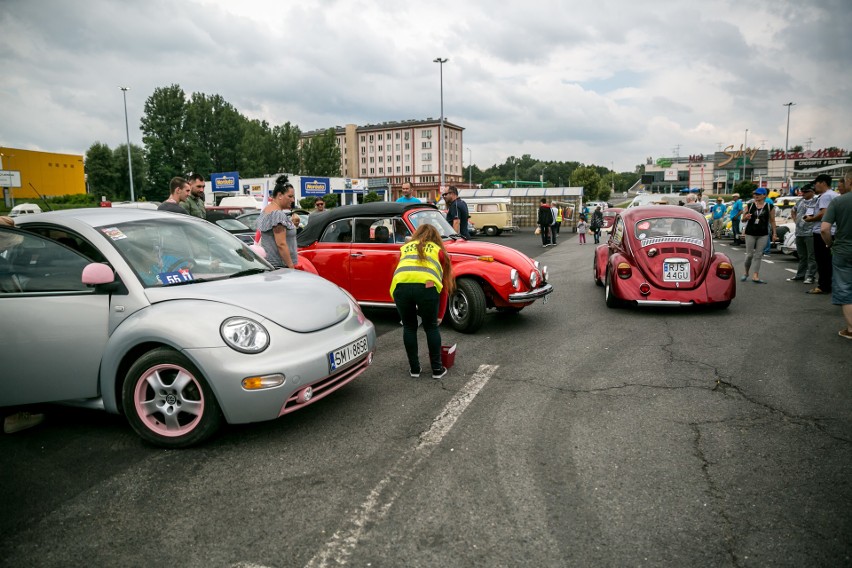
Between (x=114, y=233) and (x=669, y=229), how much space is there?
7469 mm

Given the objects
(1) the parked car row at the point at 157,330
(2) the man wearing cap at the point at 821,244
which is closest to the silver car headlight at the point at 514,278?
(1) the parked car row at the point at 157,330

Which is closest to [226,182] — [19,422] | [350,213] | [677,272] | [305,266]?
[350,213]

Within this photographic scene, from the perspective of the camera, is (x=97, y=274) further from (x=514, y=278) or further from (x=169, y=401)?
(x=514, y=278)

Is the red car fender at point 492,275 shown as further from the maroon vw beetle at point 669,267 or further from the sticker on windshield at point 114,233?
the sticker on windshield at point 114,233

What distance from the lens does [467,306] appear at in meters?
6.73

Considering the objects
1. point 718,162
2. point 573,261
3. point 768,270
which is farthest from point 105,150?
point 718,162

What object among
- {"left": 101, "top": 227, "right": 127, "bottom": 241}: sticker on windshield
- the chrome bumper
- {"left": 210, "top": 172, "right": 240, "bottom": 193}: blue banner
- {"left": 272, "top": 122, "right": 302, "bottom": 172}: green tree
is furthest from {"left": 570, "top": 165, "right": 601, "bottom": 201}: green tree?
{"left": 101, "top": 227, "right": 127, "bottom": 241}: sticker on windshield

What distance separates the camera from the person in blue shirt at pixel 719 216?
78.2ft

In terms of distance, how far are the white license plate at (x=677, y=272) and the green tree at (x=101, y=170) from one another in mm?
77783

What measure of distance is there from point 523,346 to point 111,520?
173 inches

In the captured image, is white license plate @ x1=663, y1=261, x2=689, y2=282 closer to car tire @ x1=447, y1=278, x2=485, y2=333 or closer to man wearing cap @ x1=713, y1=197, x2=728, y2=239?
car tire @ x1=447, y1=278, x2=485, y2=333

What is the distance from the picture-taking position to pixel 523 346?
6.16 meters

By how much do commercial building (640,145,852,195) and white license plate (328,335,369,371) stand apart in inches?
4190

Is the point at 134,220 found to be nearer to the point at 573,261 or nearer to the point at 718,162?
A: the point at 573,261
